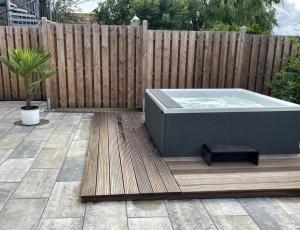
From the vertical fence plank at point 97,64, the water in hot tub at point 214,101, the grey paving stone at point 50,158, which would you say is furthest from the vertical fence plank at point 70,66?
the grey paving stone at point 50,158

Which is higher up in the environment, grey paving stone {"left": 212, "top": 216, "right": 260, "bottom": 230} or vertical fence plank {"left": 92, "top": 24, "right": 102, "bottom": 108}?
vertical fence plank {"left": 92, "top": 24, "right": 102, "bottom": 108}

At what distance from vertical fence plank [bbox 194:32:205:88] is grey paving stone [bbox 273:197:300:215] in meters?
3.37

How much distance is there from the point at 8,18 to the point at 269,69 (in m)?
6.26

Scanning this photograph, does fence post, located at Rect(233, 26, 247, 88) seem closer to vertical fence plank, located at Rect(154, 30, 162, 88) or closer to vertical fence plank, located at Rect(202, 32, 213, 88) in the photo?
vertical fence plank, located at Rect(202, 32, 213, 88)

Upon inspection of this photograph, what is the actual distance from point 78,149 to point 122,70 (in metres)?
2.33

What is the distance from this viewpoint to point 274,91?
544 centimetres

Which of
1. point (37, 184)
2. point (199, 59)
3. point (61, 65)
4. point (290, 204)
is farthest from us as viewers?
point (199, 59)

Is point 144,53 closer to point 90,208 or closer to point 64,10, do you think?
point 90,208

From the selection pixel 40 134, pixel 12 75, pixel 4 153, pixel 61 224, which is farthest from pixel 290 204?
pixel 12 75

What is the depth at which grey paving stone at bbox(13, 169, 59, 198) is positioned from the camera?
8.38 ft

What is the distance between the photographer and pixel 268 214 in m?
2.35

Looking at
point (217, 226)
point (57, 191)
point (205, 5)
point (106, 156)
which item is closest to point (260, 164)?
point (217, 226)

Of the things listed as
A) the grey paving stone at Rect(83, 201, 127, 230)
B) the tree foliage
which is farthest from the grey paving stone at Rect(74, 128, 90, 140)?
the tree foliage

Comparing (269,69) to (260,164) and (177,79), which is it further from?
(260,164)
